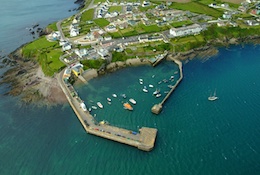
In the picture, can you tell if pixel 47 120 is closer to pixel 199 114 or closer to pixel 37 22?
pixel 199 114

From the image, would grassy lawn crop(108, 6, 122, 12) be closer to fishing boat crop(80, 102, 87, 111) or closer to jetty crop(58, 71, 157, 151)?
jetty crop(58, 71, 157, 151)

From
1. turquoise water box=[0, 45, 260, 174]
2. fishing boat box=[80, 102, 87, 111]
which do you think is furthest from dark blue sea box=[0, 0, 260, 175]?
fishing boat box=[80, 102, 87, 111]

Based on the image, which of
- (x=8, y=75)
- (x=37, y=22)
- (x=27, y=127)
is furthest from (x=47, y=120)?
(x=37, y=22)

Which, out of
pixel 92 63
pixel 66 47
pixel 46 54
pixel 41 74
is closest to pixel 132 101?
pixel 92 63

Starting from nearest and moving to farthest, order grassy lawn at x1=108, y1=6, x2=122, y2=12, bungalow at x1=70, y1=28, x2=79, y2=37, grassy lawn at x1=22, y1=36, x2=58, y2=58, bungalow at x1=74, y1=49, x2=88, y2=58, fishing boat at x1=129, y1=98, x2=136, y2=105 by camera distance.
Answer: fishing boat at x1=129, y1=98, x2=136, y2=105 → bungalow at x1=74, y1=49, x2=88, y2=58 → grassy lawn at x1=22, y1=36, x2=58, y2=58 → bungalow at x1=70, y1=28, x2=79, y2=37 → grassy lawn at x1=108, y1=6, x2=122, y2=12

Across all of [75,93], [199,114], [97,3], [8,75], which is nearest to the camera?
[199,114]

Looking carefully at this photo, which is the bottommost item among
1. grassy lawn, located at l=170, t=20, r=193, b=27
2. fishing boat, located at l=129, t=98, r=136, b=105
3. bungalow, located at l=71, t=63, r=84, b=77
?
fishing boat, located at l=129, t=98, r=136, b=105
